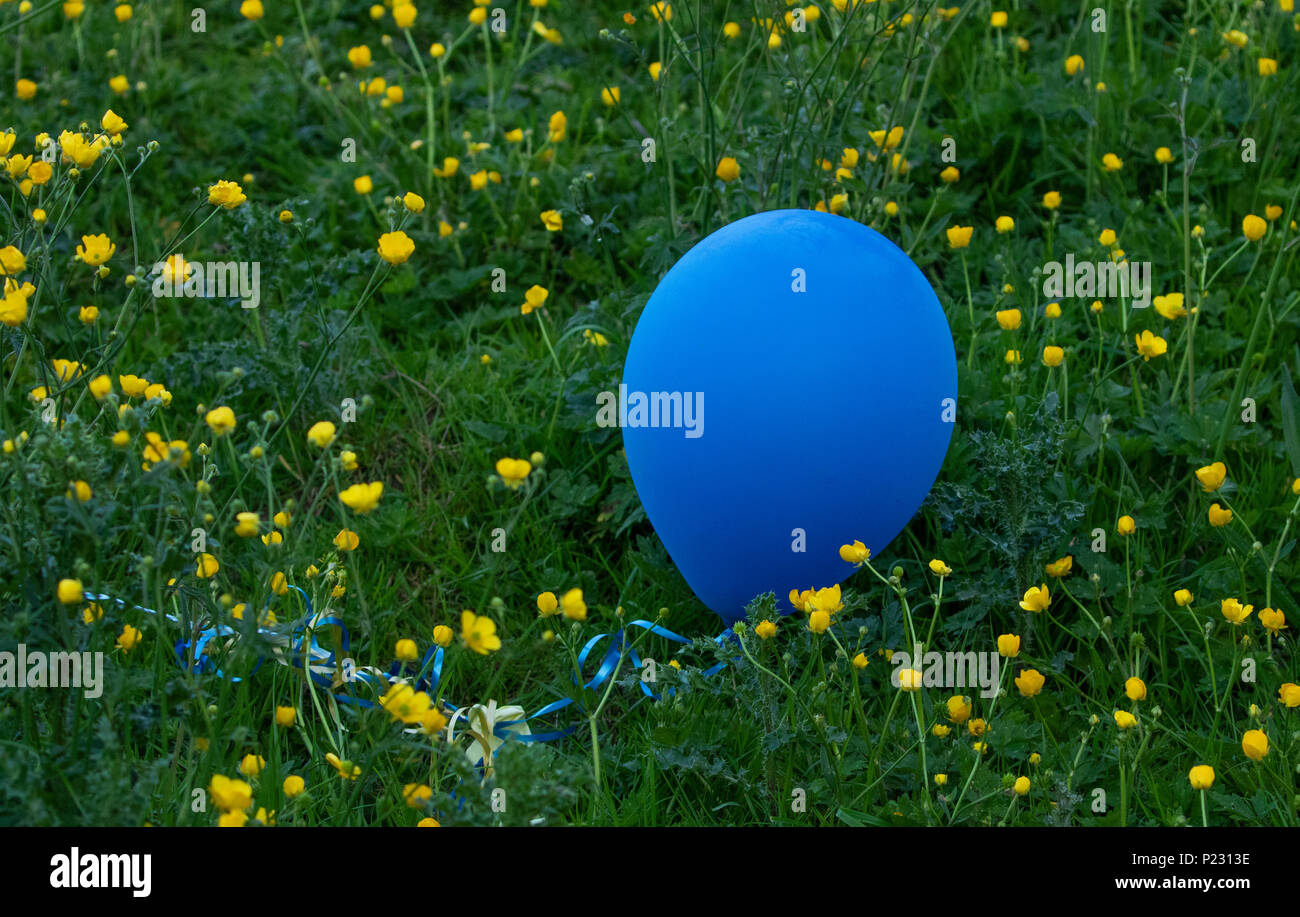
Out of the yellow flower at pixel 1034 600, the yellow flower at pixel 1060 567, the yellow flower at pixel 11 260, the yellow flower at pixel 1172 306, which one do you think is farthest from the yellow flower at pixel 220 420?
the yellow flower at pixel 1172 306

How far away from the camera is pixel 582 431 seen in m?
3.21

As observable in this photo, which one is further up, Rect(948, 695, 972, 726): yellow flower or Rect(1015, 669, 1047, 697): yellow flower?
Rect(1015, 669, 1047, 697): yellow flower

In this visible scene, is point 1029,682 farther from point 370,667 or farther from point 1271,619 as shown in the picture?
point 370,667

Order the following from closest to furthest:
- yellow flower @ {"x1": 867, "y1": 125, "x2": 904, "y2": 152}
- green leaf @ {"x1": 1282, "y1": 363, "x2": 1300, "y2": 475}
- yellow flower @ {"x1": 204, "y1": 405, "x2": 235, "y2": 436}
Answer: yellow flower @ {"x1": 204, "y1": 405, "x2": 235, "y2": 436}
green leaf @ {"x1": 1282, "y1": 363, "x2": 1300, "y2": 475}
yellow flower @ {"x1": 867, "y1": 125, "x2": 904, "y2": 152}

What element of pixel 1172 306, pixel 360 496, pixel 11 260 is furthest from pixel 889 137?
pixel 11 260

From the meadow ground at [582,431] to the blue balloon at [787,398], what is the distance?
0.04 meters

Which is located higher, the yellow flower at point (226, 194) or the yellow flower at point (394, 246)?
the yellow flower at point (226, 194)

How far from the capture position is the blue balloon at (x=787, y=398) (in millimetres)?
2465

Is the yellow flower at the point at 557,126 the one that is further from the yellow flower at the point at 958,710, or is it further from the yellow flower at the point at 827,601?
the yellow flower at the point at 958,710

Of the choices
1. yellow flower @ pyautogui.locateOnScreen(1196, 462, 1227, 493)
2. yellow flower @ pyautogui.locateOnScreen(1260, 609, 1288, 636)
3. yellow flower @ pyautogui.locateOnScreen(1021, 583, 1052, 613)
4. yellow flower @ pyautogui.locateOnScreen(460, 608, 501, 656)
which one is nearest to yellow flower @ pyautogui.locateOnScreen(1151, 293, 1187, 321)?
yellow flower @ pyautogui.locateOnScreen(1196, 462, 1227, 493)

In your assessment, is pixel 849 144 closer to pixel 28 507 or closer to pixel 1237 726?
pixel 1237 726

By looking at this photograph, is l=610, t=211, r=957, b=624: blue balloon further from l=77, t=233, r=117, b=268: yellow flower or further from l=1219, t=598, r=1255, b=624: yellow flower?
l=77, t=233, r=117, b=268: yellow flower

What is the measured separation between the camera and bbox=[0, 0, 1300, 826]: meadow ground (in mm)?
2092

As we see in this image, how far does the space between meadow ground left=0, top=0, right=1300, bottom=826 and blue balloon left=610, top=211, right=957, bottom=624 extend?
0.04 meters
